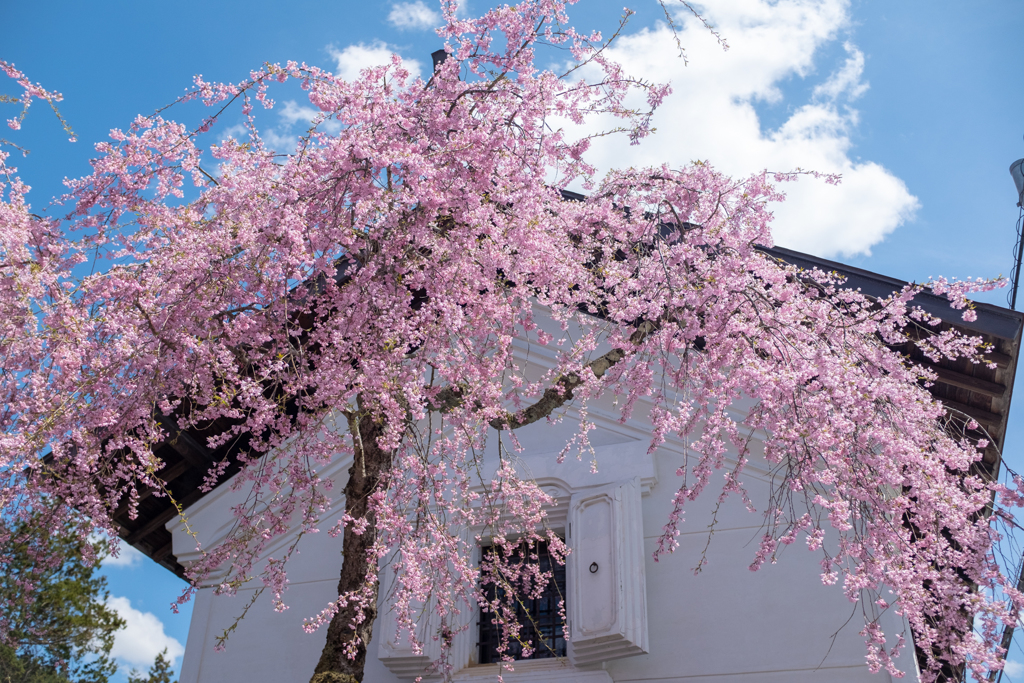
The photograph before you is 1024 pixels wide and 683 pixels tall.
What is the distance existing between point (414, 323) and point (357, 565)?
1.59 m

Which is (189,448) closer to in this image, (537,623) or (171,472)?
(171,472)

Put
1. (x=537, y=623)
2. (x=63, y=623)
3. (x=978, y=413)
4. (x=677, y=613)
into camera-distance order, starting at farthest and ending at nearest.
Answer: (x=63, y=623)
(x=978, y=413)
(x=537, y=623)
(x=677, y=613)

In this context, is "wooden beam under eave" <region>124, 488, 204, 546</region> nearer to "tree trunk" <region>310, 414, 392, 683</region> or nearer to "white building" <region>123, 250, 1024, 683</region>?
"white building" <region>123, 250, 1024, 683</region>

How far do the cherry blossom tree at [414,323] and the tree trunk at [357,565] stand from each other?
19mm

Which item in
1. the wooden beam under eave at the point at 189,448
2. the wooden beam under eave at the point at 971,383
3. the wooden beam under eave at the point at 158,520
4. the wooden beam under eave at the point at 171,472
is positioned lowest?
the wooden beam under eave at the point at 158,520

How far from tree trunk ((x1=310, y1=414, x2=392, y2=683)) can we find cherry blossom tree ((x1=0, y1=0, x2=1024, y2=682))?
0.02 metres

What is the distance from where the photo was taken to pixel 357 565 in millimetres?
5141

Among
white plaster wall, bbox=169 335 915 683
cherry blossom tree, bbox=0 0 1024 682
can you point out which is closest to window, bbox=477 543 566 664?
white plaster wall, bbox=169 335 915 683

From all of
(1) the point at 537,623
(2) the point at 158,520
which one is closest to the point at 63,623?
(2) the point at 158,520

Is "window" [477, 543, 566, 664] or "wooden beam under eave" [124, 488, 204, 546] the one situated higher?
"wooden beam under eave" [124, 488, 204, 546]

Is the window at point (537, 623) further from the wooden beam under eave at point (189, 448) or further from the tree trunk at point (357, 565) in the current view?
the wooden beam under eave at point (189, 448)

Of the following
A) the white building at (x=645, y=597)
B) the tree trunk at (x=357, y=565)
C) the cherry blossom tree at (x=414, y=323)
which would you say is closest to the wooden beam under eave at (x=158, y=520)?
the white building at (x=645, y=597)

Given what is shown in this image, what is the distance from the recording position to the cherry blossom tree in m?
4.90

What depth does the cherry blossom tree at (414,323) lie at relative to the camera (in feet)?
16.1
